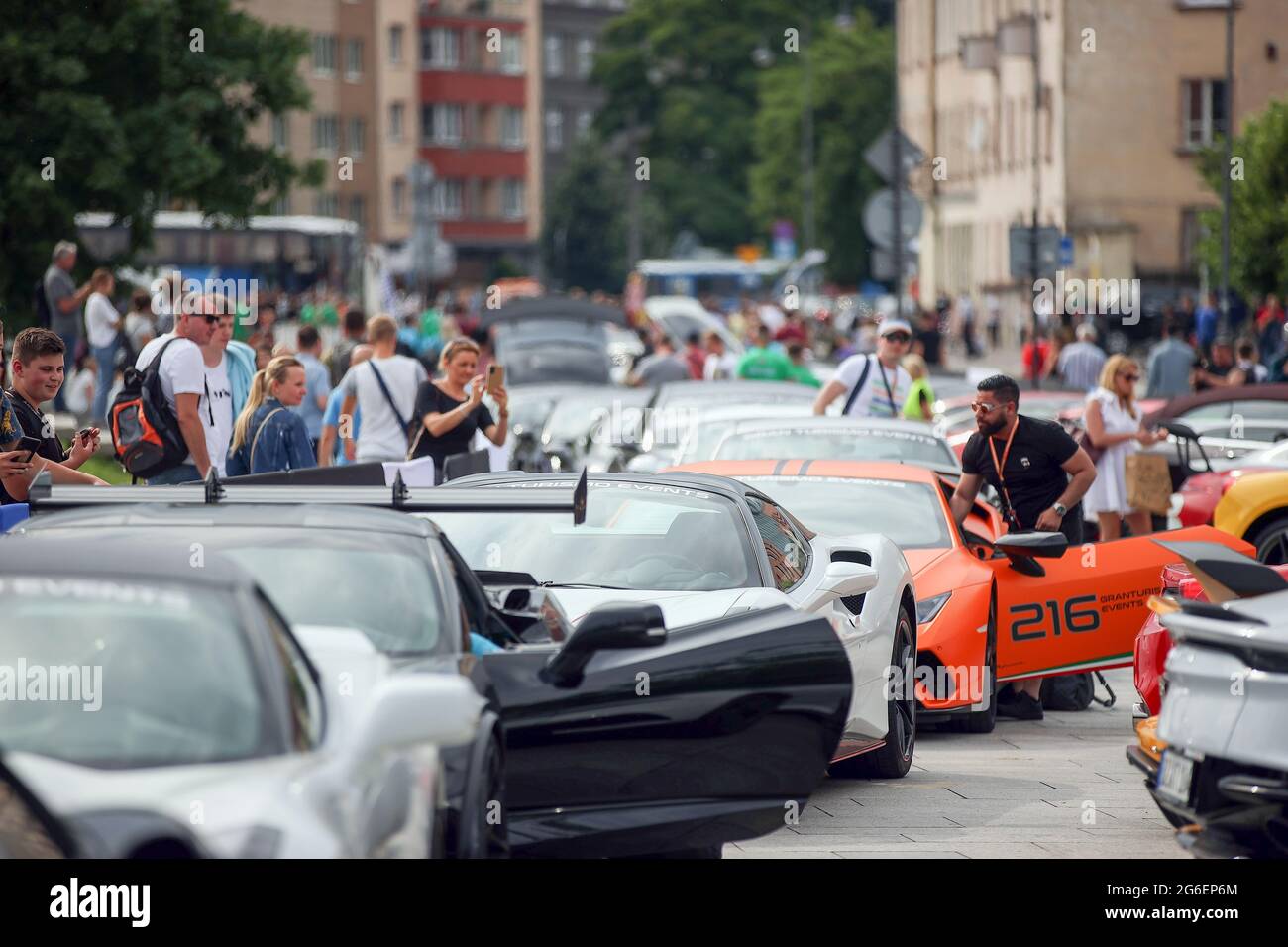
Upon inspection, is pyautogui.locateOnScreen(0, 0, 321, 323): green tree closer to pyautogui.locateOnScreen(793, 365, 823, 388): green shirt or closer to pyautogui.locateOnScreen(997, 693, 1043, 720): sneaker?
pyautogui.locateOnScreen(793, 365, 823, 388): green shirt

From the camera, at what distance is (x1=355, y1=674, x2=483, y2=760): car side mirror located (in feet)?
Result: 18.0

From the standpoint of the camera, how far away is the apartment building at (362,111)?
100 meters

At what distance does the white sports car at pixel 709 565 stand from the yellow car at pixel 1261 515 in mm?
6910

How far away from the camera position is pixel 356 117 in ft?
346

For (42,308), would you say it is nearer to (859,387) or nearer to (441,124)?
(859,387)

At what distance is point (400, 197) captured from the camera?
107188mm

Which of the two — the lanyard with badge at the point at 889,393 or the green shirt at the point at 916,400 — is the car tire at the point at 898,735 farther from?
the green shirt at the point at 916,400

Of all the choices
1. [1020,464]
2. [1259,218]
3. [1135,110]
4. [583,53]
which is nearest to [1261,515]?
[1020,464]

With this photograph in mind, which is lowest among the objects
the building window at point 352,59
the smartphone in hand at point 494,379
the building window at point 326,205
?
the smartphone in hand at point 494,379

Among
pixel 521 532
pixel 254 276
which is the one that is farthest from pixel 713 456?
pixel 254 276

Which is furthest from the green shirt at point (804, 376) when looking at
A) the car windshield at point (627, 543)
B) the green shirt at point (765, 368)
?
the car windshield at point (627, 543)

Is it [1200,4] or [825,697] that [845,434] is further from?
[1200,4]

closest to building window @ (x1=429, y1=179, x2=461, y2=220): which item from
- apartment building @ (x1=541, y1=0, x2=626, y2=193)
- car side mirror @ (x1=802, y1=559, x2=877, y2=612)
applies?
apartment building @ (x1=541, y1=0, x2=626, y2=193)

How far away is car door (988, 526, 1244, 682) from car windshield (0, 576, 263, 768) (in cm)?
680
